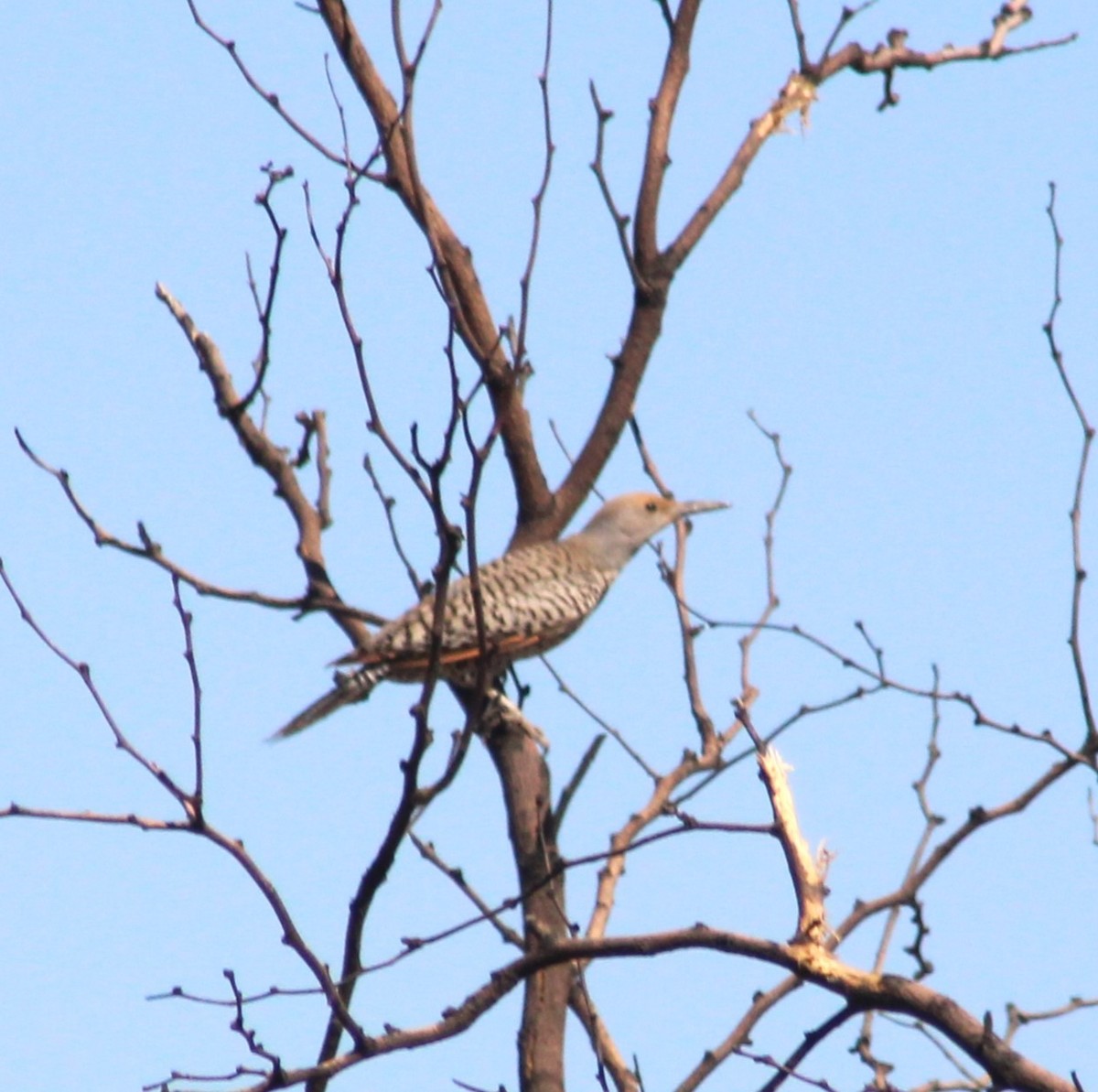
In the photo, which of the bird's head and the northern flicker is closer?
the northern flicker

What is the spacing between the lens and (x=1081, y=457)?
15.0 feet

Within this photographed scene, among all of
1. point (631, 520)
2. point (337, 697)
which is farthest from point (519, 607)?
point (631, 520)

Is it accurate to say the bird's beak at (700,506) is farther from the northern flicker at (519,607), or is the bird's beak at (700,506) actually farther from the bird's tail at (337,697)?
the bird's tail at (337,697)

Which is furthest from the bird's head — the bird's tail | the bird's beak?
the bird's tail

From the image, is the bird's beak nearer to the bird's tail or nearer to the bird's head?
the bird's head

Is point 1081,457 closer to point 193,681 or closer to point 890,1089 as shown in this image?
point 890,1089

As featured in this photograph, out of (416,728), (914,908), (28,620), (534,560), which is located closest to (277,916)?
(416,728)

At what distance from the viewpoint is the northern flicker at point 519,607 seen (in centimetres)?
676

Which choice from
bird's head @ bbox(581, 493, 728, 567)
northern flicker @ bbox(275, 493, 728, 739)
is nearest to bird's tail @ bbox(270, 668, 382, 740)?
northern flicker @ bbox(275, 493, 728, 739)

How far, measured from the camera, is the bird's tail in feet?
22.4

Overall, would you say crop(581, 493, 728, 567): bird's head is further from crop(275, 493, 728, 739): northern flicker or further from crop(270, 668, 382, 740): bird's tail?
crop(270, 668, 382, 740): bird's tail

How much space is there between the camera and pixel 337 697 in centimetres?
689

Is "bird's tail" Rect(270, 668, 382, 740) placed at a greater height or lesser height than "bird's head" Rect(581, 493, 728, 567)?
lesser

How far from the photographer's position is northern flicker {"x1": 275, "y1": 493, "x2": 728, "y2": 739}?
676 centimetres
